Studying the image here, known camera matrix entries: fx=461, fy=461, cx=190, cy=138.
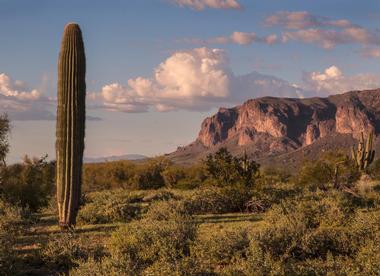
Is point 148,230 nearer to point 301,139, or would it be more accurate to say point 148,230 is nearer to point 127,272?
point 127,272

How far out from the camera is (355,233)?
9.09m

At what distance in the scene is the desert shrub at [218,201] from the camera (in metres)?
17.4

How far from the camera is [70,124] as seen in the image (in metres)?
13.6

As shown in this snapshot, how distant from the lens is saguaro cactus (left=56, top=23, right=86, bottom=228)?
1362 cm

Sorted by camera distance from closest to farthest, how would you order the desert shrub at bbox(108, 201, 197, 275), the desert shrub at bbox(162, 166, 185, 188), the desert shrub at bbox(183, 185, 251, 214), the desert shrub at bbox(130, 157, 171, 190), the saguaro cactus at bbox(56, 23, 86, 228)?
the desert shrub at bbox(108, 201, 197, 275)
the saguaro cactus at bbox(56, 23, 86, 228)
the desert shrub at bbox(183, 185, 251, 214)
the desert shrub at bbox(130, 157, 171, 190)
the desert shrub at bbox(162, 166, 185, 188)

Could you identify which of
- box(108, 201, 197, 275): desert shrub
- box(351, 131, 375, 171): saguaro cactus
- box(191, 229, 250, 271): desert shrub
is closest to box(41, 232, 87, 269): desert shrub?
box(108, 201, 197, 275): desert shrub

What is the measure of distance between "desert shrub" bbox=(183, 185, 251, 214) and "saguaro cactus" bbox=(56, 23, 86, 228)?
4.57 meters

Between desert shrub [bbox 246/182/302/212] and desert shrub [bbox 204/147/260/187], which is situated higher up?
desert shrub [bbox 204/147/260/187]

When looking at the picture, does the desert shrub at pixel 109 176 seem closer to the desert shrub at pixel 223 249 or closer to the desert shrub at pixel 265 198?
the desert shrub at pixel 265 198

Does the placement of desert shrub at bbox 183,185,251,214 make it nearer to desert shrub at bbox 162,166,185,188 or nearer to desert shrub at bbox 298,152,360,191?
desert shrub at bbox 298,152,360,191

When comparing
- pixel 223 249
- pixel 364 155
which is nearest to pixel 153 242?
pixel 223 249

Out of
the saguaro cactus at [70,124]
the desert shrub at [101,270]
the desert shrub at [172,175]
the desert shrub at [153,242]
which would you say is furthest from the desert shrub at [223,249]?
the desert shrub at [172,175]

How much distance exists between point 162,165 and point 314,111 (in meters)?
158

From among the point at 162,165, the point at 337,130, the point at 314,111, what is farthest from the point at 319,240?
the point at 314,111
